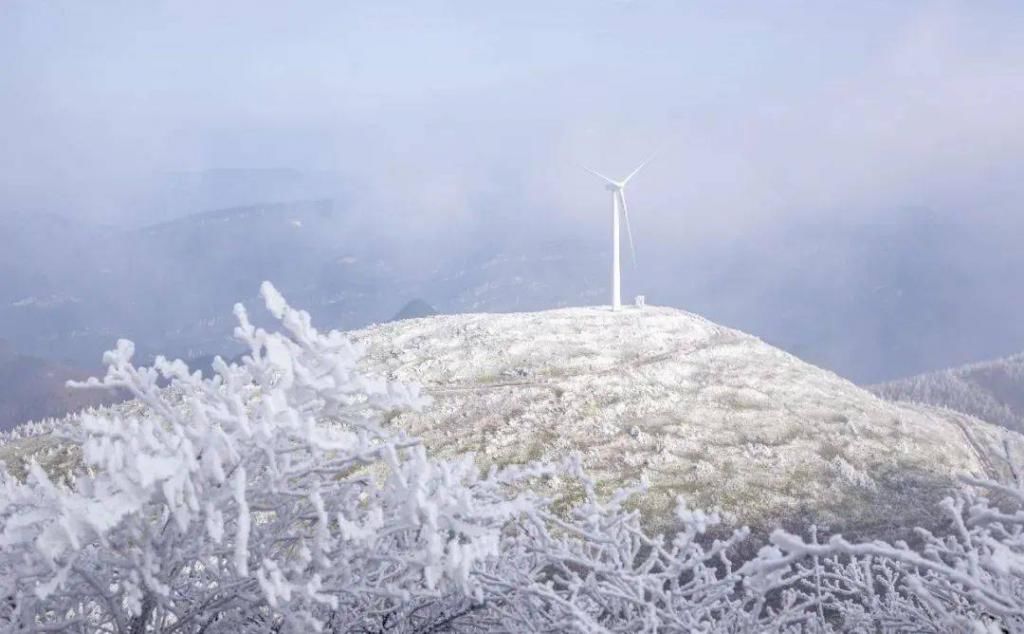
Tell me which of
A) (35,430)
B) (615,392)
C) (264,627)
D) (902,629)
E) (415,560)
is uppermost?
(415,560)

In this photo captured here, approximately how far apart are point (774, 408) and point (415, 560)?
147ft

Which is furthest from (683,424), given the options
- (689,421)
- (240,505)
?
(240,505)

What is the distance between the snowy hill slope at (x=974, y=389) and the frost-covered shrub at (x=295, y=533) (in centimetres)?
14326

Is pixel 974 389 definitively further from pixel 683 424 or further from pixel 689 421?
pixel 683 424

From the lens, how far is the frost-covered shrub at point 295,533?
250 inches

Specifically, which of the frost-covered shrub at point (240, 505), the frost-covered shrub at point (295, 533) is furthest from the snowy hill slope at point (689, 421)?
the frost-covered shrub at point (240, 505)

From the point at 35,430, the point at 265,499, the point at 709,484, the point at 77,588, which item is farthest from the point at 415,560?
the point at 35,430

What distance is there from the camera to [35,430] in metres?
55.1

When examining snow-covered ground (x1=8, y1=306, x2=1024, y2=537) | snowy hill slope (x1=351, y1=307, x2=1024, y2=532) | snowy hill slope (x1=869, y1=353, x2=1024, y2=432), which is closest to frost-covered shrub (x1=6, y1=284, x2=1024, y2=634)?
snowy hill slope (x1=351, y1=307, x2=1024, y2=532)

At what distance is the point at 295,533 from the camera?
8.61 m

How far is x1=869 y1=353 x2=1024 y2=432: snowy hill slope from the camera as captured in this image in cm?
14238

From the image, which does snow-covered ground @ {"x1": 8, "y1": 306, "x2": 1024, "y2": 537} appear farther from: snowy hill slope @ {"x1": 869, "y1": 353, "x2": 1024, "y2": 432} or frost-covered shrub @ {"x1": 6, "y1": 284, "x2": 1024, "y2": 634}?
snowy hill slope @ {"x1": 869, "y1": 353, "x2": 1024, "y2": 432}

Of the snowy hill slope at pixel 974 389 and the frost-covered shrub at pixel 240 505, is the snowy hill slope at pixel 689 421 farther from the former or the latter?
the snowy hill slope at pixel 974 389

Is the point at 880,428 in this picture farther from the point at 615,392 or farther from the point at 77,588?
the point at 77,588
